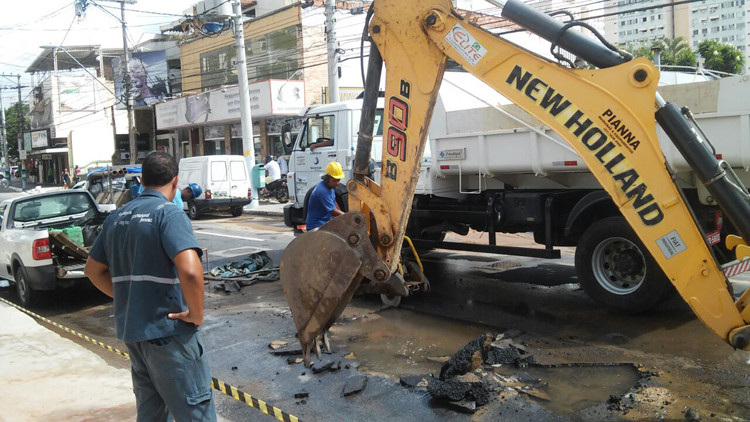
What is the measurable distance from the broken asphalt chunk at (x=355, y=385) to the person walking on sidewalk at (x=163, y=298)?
2.05 meters

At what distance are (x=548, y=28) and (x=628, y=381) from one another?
286cm

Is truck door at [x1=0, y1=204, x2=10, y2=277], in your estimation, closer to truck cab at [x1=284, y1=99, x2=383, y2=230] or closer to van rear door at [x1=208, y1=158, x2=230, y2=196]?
truck cab at [x1=284, y1=99, x2=383, y2=230]

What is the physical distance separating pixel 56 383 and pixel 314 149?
685 cm

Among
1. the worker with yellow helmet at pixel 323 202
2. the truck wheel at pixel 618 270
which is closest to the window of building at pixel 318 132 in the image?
the worker with yellow helmet at pixel 323 202

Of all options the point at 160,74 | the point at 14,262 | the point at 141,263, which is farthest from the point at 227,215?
the point at 160,74

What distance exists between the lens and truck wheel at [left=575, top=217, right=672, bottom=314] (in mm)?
6387

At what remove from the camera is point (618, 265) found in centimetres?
679

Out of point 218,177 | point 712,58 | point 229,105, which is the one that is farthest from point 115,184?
point 712,58

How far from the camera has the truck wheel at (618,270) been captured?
6387 millimetres

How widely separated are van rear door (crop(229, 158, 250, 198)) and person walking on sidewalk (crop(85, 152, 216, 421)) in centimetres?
1867

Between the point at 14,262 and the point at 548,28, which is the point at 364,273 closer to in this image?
the point at 548,28

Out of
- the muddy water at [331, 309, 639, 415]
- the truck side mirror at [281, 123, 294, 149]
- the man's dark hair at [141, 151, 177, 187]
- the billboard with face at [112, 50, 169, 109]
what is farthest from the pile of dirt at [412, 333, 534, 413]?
the billboard with face at [112, 50, 169, 109]

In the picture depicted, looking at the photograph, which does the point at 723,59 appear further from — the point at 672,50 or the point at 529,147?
the point at 529,147

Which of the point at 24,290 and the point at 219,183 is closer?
the point at 24,290
